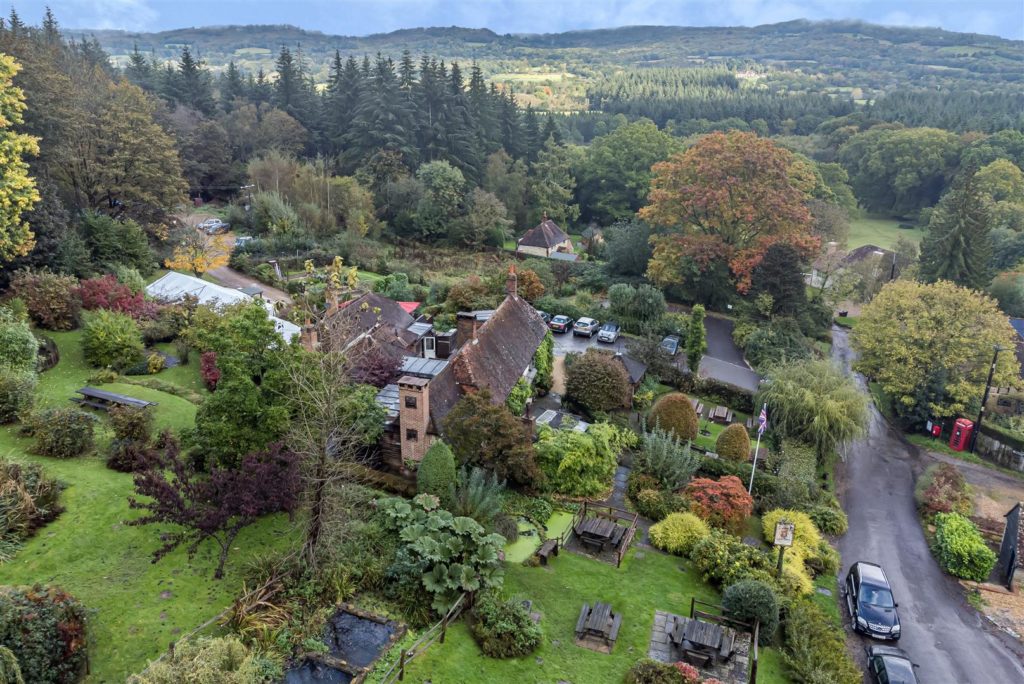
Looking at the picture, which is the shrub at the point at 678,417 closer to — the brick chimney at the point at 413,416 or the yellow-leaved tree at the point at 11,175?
the brick chimney at the point at 413,416

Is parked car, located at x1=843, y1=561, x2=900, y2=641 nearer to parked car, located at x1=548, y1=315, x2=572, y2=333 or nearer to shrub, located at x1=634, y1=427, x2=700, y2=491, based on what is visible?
shrub, located at x1=634, y1=427, x2=700, y2=491

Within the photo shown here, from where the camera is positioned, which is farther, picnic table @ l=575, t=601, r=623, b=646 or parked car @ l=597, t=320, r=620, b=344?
parked car @ l=597, t=320, r=620, b=344

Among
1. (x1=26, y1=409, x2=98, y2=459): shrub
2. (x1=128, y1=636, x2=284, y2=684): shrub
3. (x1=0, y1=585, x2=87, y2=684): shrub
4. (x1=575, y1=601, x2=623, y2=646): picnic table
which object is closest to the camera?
(x1=128, y1=636, x2=284, y2=684): shrub

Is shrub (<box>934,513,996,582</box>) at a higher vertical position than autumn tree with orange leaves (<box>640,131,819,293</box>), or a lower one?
lower

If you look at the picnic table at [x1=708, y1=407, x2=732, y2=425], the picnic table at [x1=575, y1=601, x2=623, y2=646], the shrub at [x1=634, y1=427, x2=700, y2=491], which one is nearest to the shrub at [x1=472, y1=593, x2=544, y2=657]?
the picnic table at [x1=575, y1=601, x2=623, y2=646]

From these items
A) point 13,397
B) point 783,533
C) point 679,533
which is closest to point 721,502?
point 679,533

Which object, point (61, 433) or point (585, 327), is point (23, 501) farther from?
point (585, 327)
